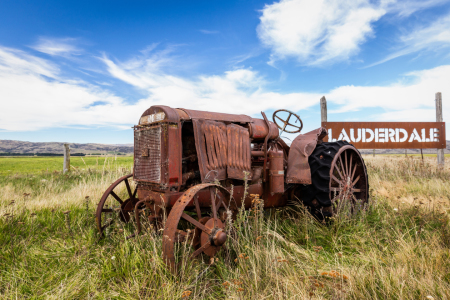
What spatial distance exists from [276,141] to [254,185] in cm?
84

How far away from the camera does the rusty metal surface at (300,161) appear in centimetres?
355

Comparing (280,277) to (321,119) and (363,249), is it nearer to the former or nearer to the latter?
(363,249)

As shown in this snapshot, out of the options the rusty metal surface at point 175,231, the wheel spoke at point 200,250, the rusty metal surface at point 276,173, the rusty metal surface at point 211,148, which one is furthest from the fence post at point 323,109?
the wheel spoke at point 200,250

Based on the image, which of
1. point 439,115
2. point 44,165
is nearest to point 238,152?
point 439,115

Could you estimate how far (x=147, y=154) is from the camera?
307 centimetres

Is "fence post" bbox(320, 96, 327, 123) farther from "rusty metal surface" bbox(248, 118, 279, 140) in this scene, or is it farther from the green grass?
the green grass

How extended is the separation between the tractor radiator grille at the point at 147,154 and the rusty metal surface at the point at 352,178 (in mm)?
2368

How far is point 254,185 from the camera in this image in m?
3.50

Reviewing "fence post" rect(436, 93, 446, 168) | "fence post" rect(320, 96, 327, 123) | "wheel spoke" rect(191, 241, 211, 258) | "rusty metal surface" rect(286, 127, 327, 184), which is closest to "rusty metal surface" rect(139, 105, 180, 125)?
"wheel spoke" rect(191, 241, 211, 258)

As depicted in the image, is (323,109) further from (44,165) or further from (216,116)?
(44,165)

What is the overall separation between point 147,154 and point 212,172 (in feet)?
2.40

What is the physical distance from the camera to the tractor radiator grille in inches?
115

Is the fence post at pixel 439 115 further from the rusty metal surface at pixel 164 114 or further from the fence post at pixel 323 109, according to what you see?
the rusty metal surface at pixel 164 114

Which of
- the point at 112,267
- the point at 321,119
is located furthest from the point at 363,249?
the point at 321,119
